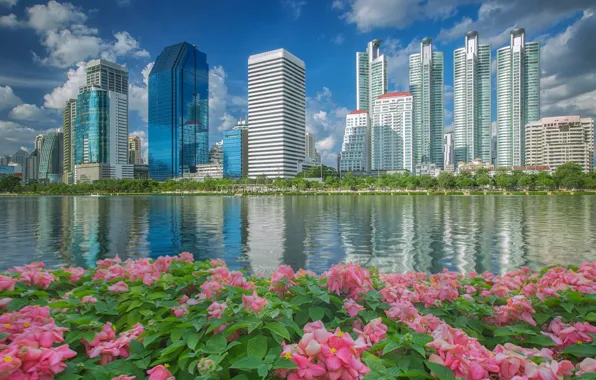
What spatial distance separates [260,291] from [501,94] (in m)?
192

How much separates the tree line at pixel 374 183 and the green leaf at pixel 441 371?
114 m

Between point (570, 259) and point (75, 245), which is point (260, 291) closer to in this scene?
point (570, 259)

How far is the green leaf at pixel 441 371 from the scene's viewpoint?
179 cm

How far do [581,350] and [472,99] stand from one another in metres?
190

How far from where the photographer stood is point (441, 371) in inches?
71.6

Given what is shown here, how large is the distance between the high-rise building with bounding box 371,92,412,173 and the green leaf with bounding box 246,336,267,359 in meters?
161

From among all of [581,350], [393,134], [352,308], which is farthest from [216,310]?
[393,134]

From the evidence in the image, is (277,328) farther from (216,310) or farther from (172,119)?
(172,119)

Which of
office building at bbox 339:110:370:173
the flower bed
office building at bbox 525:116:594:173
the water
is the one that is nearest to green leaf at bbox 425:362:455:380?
the flower bed

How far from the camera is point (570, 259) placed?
1198 cm

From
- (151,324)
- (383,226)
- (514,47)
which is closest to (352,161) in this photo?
(514,47)

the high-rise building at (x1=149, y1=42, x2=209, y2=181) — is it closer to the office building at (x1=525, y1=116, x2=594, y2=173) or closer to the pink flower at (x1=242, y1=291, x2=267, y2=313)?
the office building at (x1=525, y1=116, x2=594, y2=173)

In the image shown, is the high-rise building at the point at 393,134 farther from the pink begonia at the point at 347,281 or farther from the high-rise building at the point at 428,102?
the pink begonia at the point at 347,281

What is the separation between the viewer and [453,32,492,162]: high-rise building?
554 feet
